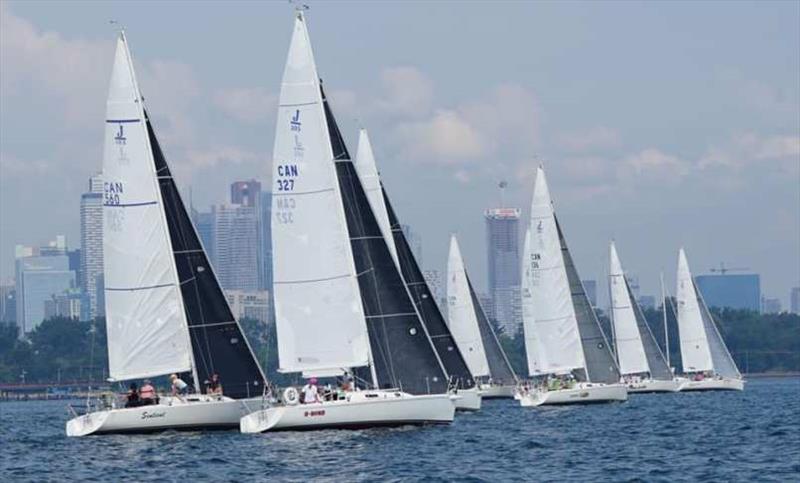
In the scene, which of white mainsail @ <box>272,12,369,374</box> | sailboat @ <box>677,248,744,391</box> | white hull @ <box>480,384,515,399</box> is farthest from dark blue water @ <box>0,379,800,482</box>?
sailboat @ <box>677,248,744,391</box>

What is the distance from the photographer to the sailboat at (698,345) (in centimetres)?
11150

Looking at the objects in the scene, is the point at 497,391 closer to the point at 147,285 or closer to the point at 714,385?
the point at 714,385

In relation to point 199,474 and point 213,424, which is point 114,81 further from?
point 199,474

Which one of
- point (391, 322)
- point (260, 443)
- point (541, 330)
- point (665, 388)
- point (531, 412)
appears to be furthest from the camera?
point (665, 388)

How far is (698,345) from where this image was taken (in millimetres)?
111875

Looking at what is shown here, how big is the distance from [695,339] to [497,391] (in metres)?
20.9

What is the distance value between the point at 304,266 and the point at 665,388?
179ft

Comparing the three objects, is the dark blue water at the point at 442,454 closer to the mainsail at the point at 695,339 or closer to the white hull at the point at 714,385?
the white hull at the point at 714,385

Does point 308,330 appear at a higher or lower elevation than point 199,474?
higher

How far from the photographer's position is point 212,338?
54938 millimetres

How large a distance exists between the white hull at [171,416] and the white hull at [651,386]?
166 ft

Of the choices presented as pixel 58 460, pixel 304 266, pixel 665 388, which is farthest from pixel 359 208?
pixel 665 388

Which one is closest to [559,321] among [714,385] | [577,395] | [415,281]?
[577,395]

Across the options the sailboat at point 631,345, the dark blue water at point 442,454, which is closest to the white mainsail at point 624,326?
the sailboat at point 631,345
